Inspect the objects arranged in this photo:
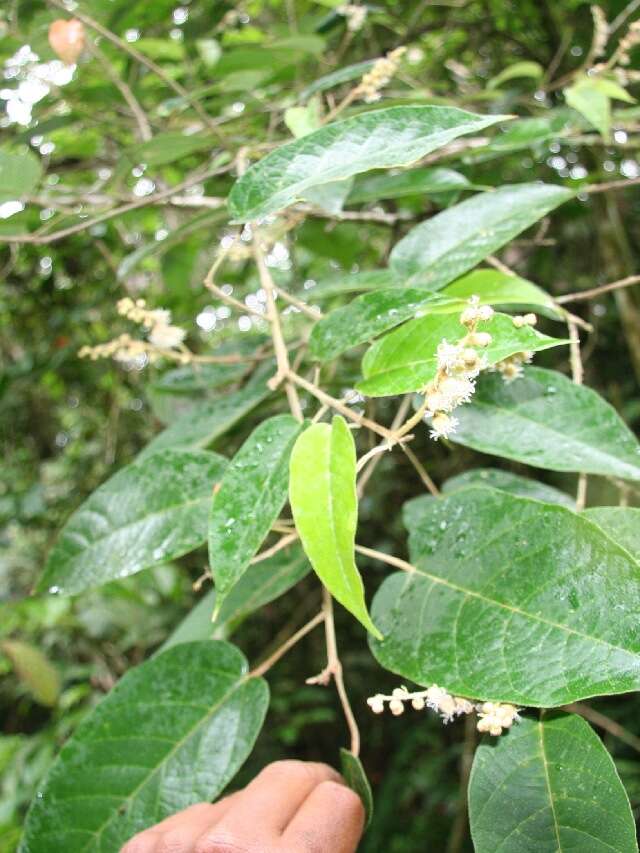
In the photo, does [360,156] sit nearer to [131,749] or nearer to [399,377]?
[399,377]

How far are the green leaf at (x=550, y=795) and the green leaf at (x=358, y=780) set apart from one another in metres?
0.09

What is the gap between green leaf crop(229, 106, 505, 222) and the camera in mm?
500

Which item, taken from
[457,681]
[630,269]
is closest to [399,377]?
[457,681]

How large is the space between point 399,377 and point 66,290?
1720 millimetres

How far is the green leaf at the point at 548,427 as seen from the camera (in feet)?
1.92

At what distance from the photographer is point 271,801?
0.49 m

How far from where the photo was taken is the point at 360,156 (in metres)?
0.52

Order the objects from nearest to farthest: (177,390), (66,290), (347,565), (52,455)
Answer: (347,565) < (177,390) < (66,290) < (52,455)

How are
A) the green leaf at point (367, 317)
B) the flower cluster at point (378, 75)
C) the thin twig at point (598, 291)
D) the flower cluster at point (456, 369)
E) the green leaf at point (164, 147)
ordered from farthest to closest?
the green leaf at point (164, 147)
the flower cluster at point (378, 75)
the thin twig at point (598, 291)
the green leaf at point (367, 317)
the flower cluster at point (456, 369)

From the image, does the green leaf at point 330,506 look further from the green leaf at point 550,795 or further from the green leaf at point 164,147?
the green leaf at point 164,147

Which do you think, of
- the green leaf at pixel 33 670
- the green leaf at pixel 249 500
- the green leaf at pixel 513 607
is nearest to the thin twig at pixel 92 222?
the green leaf at pixel 249 500

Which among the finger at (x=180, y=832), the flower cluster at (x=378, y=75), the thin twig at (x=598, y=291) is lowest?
the finger at (x=180, y=832)

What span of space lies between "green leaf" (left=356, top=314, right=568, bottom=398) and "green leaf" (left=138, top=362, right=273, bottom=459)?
23 centimetres

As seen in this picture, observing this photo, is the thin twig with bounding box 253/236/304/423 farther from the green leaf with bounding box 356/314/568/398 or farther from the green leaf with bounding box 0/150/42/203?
the green leaf with bounding box 0/150/42/203
